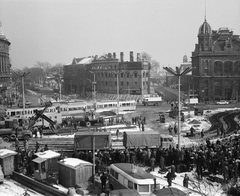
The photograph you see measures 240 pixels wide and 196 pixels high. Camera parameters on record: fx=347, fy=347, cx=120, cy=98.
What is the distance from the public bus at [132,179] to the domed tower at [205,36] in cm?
6470

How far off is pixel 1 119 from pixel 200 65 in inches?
1959

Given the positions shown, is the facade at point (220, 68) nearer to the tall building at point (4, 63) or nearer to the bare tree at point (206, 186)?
the tall building at point (4, 63)

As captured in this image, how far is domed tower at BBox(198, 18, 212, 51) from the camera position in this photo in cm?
7988

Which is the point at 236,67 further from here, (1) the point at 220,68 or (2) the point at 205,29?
(2) the point at 205,29

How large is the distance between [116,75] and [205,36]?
24.3 metres

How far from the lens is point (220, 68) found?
78.9 meters

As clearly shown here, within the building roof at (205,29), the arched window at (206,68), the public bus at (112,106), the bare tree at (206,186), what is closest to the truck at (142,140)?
the bare tree at (206,186)

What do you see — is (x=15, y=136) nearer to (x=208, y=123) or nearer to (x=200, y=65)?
(x=208, y=123)

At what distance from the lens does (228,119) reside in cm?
4869

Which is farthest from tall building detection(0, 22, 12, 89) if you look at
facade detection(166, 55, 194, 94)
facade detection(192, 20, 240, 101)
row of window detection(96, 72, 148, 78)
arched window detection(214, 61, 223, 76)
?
arched window detection(214, 61, 223, 76)

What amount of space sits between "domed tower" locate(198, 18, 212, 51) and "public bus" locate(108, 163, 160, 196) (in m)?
64.7

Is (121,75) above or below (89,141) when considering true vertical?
above

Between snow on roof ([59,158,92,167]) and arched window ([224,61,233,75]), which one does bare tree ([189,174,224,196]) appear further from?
arched window ([224,61,233,75])

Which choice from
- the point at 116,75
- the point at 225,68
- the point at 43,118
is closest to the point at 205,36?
the point at 225,68
